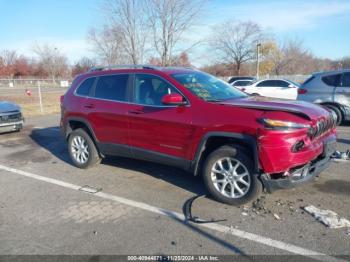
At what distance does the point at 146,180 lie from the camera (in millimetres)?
5191

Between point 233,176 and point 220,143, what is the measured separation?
49 centimetres

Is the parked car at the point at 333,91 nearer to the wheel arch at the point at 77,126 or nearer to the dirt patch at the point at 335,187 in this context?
the dirt patch at the point at 335,187

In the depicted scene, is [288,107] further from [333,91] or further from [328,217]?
[333,91]

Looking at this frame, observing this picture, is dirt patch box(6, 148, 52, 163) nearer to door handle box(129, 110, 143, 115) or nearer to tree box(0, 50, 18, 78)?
door handle box(129, 110, 143, 115)

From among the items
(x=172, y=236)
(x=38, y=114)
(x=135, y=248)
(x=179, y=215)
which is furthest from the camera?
(x=38, y=114)

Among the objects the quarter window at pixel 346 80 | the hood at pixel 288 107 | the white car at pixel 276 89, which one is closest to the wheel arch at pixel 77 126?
the hood at pixel 288 107

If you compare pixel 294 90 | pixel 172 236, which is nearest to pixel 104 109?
pixel 172 236

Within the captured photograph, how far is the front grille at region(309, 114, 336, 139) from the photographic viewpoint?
12.7ft

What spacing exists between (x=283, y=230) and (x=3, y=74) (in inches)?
3235

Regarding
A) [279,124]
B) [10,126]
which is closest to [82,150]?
[279,124]

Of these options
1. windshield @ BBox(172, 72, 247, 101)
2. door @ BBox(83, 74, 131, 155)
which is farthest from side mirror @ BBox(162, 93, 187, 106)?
door @ BBox(83, 74, 131, 155)

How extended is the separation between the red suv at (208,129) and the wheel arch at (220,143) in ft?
0.04

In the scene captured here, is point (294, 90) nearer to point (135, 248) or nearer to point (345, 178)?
point (345, 178)

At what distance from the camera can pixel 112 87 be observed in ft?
17.7
